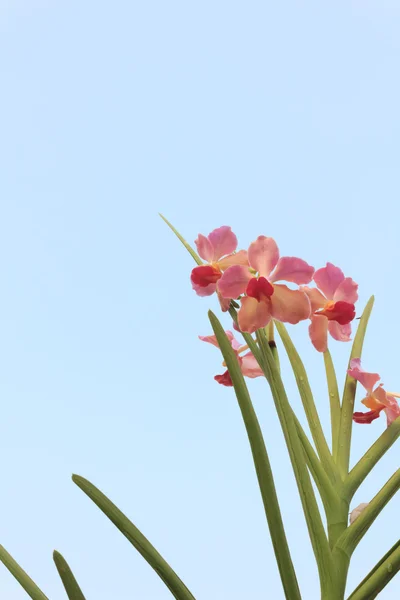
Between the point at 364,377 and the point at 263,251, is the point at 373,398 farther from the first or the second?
the point at 263,251

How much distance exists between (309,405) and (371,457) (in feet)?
0.32

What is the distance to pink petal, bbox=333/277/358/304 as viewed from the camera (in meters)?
0.79

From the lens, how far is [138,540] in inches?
25.7

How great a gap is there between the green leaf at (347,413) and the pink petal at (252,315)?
159 mm

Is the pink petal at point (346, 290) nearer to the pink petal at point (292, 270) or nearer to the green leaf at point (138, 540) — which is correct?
the pink petal at point (292, 270)

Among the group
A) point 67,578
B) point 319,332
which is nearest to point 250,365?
point 319,332

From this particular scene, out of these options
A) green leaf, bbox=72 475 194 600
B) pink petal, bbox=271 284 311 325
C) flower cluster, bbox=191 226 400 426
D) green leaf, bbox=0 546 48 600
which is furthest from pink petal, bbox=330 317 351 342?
green leaf, bbox=0 546 48 600

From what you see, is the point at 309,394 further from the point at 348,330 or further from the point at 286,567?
the point at 286,567

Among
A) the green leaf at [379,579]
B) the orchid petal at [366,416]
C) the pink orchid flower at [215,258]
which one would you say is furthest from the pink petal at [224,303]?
the green leaf at [379,579]

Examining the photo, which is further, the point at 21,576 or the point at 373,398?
the point at 373,398

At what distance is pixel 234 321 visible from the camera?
79cm

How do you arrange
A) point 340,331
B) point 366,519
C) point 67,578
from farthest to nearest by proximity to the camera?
point 340,331 < point 366,519 < point 67,578

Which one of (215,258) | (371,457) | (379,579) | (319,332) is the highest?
(215,258)

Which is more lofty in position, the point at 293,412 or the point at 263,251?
the point at 263,251
